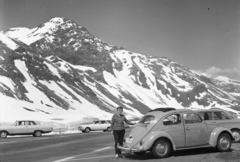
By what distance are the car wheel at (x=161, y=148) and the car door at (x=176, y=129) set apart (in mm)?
319

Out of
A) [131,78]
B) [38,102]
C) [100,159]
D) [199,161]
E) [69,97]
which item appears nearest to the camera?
[199,161]

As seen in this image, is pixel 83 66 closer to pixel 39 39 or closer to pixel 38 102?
pixel 39 39

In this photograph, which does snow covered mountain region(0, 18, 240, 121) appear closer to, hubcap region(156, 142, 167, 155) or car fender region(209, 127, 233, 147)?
hubcap region(156, 142, 167, 155)

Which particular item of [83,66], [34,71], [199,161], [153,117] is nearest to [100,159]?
[153,117]

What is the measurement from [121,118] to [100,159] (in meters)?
1.68

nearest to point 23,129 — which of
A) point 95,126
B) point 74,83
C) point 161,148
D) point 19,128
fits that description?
point 19,128

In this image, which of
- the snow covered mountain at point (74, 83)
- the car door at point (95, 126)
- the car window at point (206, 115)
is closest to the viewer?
the car window at point (206, 115)

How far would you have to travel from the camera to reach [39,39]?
554ft

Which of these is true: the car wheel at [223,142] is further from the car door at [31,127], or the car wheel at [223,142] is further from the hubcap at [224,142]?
the car door at [31,127]

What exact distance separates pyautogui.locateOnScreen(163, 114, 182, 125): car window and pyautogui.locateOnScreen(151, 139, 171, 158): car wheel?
0.66 metres

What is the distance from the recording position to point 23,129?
28750 millimetres

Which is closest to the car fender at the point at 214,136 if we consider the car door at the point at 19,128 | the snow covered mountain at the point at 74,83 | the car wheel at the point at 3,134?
the car door at the point at 19,128

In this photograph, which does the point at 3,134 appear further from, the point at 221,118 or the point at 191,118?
the point at 191,118

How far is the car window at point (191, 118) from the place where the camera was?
35.2 feet
